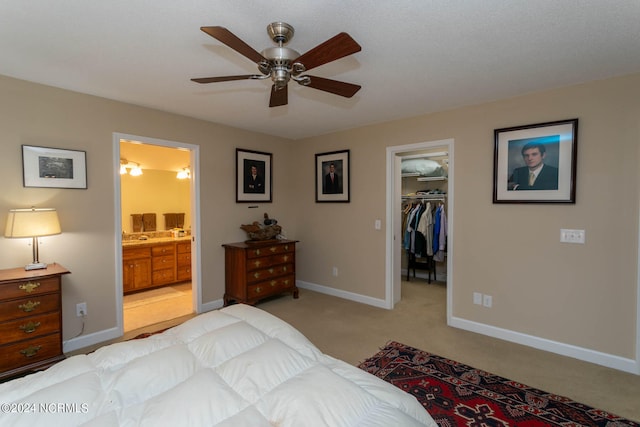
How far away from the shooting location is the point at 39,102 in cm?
264

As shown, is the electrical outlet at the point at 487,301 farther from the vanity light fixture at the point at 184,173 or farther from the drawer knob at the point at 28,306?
the vanity light fixture at the point at 184,173

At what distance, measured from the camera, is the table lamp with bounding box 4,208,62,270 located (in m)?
2.35

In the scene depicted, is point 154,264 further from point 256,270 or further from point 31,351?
point 31,351

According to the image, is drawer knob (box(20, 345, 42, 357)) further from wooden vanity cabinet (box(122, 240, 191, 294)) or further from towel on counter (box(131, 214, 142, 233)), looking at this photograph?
towel on counter (box(131, 214, 142, 233))

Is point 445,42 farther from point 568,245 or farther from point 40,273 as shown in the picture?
point 40,273

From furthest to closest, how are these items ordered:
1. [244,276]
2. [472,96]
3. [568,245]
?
1. [244,276]
2. [472,96]
3. [568,245]

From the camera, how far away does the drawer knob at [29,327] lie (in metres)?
2.29

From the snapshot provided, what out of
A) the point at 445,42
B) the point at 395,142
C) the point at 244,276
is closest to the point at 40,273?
→ the point at 244,276

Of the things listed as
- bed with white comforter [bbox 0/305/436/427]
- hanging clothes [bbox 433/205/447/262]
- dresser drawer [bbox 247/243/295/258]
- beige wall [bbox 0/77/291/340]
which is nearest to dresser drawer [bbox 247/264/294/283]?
dresser drawer [bbox 247/243/295/258]

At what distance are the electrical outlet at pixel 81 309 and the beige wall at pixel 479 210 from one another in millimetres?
47

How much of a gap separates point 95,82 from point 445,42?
2842 mm

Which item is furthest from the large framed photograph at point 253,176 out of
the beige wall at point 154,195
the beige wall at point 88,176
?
the beige wall at point 154,195

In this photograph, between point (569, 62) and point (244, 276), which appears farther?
point (244, 276)

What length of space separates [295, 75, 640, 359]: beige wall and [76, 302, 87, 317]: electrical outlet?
330 centimetres
